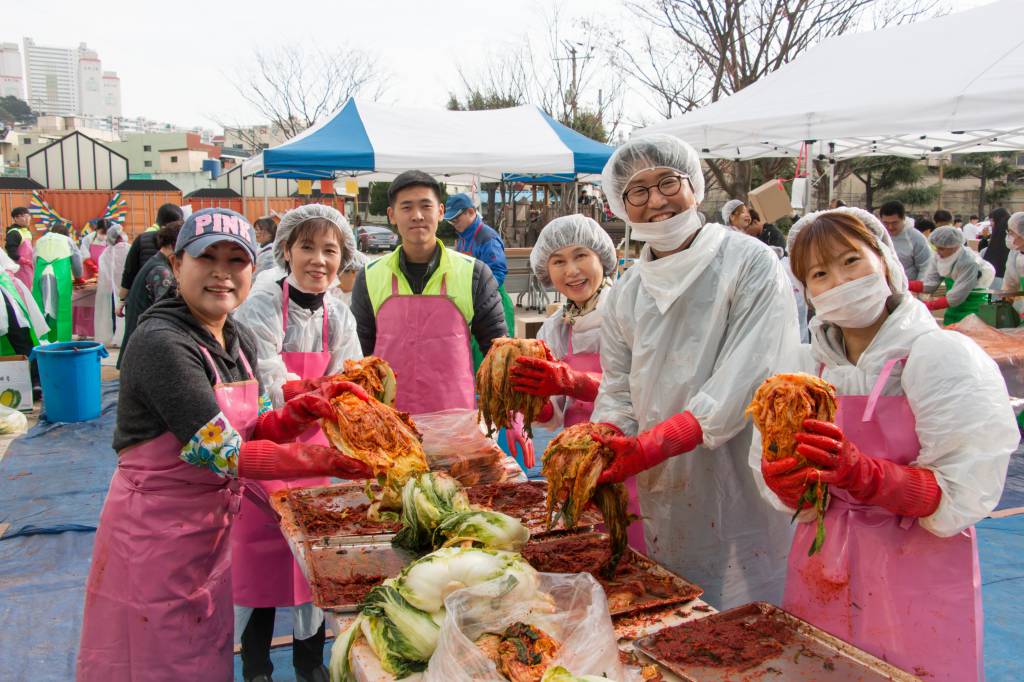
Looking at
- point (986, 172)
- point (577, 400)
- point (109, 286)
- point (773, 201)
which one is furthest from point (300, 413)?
point (986, 172)

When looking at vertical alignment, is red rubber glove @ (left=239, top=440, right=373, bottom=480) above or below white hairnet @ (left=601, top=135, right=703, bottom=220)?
below

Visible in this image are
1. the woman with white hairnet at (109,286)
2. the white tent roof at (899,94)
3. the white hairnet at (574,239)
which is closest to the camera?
the white hairnet at (574,239)

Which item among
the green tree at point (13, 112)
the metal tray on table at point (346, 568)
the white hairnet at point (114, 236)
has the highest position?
the green tree at point (13, 112)

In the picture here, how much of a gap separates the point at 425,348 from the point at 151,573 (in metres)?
1.96

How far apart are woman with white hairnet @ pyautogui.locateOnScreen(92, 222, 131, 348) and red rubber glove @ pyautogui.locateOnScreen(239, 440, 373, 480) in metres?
11.4

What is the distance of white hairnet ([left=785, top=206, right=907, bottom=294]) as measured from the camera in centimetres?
224

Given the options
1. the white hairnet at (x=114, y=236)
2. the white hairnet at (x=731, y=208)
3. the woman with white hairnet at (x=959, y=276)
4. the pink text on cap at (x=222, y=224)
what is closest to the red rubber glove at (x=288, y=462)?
the pink text on cap at (x=222, y=224)

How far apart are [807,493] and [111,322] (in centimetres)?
1342

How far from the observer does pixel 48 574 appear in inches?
200

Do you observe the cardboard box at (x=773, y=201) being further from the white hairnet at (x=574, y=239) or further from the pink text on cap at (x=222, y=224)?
the pink text on cap at (x=222, y=224)

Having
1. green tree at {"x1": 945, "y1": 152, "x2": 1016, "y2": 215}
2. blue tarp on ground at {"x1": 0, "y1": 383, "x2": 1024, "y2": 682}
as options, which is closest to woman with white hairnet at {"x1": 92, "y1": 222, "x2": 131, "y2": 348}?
blue tarp on ground at {"x1": 0, "y1": 383, "x2": 1024, "y2": 682}

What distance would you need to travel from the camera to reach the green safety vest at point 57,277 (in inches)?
419

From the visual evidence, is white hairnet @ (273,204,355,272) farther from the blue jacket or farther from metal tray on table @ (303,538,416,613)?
the blue jacket

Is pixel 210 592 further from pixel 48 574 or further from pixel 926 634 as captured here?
pixel 48 574
